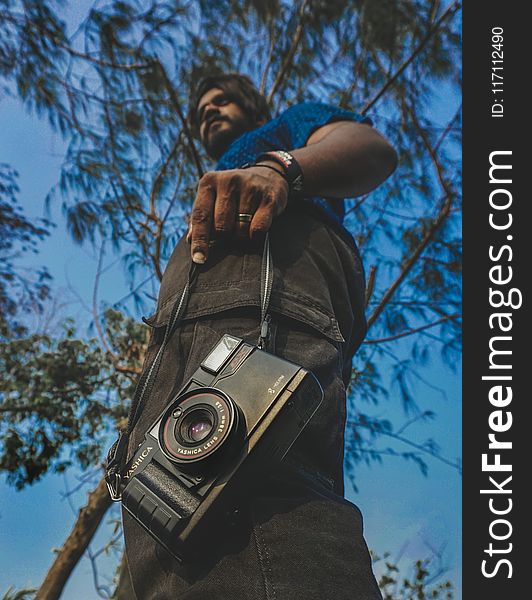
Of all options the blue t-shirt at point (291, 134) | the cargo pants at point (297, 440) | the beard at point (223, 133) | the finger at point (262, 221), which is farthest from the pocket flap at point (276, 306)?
the beard at point (223, 133)

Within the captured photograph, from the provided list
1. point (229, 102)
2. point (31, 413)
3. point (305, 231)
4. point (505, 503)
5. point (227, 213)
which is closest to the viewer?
point (227, 213)

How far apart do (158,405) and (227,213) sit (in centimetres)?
32

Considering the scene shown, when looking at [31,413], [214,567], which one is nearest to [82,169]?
[31,413]

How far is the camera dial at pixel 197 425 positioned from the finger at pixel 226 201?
1.06 feet

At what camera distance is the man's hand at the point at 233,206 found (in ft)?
3.13

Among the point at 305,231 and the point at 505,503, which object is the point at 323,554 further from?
the point at 505,503

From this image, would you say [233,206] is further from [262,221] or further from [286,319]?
[286,319]

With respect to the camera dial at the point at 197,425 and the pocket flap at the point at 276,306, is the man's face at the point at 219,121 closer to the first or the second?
the pocket flap at the point at 276,306

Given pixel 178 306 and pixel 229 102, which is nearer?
pixel 178 306

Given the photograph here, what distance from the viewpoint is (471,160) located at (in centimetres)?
169

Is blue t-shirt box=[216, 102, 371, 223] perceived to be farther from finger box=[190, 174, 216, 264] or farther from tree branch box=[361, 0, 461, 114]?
tree branch box=[361, 0, 461, 114]

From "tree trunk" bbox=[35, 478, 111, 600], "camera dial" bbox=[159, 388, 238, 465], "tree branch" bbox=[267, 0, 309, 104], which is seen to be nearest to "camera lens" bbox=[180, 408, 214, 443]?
"camera dial" bbox=[159, 388, 238, 465]

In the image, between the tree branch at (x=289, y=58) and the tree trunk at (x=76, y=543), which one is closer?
the tree trunk at (x=76, y=543)

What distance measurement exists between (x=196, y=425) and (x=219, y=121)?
3.46 ft
